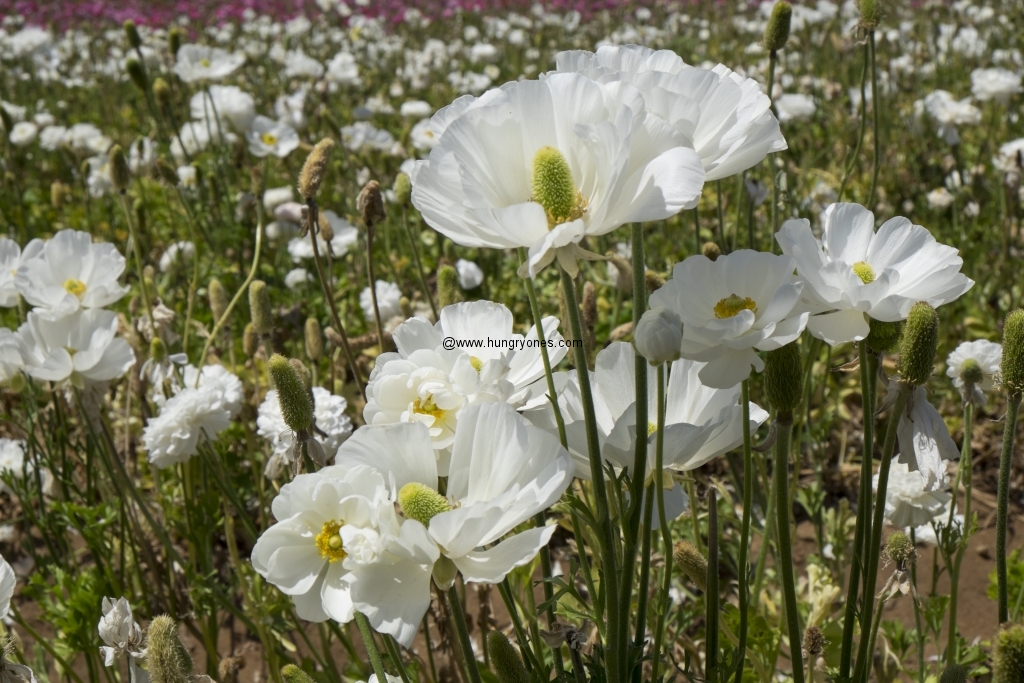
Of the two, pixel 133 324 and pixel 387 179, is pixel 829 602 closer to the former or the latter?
pixel 133 324

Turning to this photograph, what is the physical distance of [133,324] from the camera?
7.85ft

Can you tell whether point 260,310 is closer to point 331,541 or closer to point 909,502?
point 331,541

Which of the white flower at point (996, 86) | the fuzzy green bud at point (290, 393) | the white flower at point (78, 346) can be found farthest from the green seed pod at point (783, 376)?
the white flower at point (996, 86)

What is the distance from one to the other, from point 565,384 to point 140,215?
8.55 feet

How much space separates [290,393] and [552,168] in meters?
0.46

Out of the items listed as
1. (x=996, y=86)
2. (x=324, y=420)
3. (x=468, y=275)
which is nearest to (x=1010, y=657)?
(x=324, y=420)

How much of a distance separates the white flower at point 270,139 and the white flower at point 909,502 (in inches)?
113

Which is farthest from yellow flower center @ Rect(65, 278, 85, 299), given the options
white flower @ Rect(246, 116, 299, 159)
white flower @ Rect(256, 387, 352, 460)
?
white flower @ Rect(246, 116, 299, 159)

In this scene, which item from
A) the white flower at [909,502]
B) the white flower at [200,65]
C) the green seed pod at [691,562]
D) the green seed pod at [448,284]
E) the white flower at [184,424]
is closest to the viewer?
the green seed pod at [691,562]

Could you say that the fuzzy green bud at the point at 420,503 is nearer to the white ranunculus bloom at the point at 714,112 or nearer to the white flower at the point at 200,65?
the white ranunculus bloom at the point at 714,112

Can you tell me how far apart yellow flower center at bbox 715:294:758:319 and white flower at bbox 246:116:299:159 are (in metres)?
3.11

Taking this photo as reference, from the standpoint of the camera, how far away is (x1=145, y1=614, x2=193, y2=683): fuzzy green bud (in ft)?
3.40

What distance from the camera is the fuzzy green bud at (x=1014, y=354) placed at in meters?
1.07

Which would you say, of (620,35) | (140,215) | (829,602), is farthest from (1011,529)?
(620,35)
